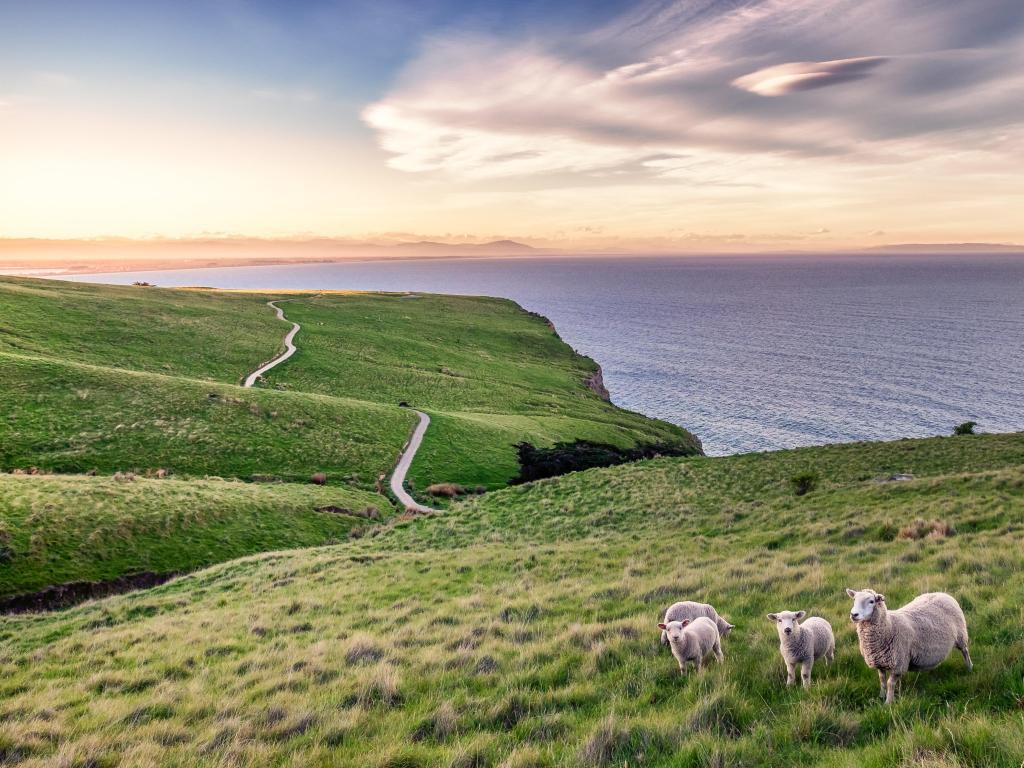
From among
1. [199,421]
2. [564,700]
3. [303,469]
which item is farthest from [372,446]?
[564,700]

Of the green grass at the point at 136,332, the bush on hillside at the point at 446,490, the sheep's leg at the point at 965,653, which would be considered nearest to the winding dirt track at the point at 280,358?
the green grass at the point at 136,332

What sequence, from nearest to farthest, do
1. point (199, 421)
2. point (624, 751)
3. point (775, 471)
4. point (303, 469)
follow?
point (624, 751) → point (775, 471) → point (303, 469) → point (199, 421)

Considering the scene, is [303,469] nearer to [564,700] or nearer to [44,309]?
[564,700]

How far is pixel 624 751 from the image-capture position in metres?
6.05

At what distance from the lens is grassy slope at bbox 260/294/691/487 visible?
48.7 meters

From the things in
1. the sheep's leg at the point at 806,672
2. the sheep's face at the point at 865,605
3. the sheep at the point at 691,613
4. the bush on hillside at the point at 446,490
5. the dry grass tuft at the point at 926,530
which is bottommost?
the bush on hillside at the point at 446,490

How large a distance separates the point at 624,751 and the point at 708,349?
140082 millimetres

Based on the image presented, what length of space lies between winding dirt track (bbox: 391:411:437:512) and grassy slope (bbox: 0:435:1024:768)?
42.7ft

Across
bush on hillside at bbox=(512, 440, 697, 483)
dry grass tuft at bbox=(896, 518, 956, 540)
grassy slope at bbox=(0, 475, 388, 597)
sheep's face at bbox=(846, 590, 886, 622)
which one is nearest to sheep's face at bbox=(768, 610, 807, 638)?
sheep's face at bbox=(846, 590, 886, 622)

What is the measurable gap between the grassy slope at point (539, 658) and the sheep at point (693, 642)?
332 mm

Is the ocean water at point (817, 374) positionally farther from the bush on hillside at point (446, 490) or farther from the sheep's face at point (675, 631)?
the sheep's face at point (675, 631)

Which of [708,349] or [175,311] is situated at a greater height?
[175,311]

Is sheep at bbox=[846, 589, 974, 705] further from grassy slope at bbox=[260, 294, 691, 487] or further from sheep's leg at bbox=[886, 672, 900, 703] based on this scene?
grassy slope at bbox=[260, 294, 691, 487]

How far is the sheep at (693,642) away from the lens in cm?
808
